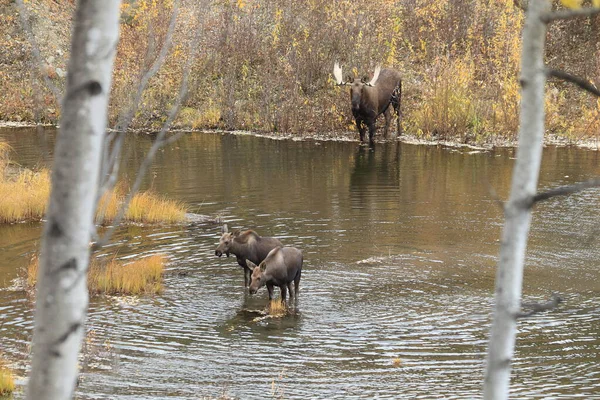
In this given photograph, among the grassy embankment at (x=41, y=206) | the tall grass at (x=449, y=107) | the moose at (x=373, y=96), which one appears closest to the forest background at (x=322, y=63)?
the tall grass at (x=449, y=107)

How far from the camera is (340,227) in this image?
1797cm

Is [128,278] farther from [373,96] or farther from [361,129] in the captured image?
[361,129]

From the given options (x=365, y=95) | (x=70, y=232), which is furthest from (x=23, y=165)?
(x=70, y=232)

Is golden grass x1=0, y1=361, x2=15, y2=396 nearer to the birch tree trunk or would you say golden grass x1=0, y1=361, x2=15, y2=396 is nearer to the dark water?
the dark water

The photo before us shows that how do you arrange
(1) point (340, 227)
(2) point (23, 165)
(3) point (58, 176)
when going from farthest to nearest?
(2) point (23, 165)
(1) point (340, 227)
(3) point (58, 176)

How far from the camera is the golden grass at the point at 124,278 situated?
43.9 ft

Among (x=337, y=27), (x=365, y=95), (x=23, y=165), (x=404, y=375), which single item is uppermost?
(x=337, y=27)

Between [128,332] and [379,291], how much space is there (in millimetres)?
3801

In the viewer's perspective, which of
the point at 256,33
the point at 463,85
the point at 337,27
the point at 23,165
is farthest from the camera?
the point at 256,33

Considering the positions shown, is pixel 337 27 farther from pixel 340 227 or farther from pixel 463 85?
pixel 340 227

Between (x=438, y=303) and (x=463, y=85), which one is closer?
(x=438, y=303)

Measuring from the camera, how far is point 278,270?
12281mm

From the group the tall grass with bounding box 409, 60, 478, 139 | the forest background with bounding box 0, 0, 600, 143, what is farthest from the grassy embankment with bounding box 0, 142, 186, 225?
the tall grass with bounding box 409, 60, 478, 139

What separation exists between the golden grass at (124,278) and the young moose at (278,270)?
1809 millimetres
